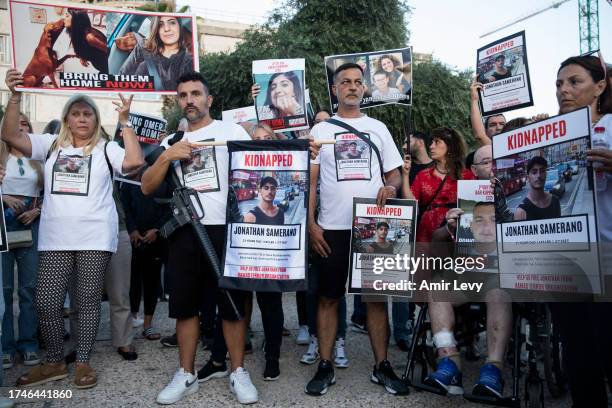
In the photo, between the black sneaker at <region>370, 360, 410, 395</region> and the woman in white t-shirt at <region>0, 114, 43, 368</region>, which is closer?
the black sneaker at <region>370, 360, 410, 395</region>

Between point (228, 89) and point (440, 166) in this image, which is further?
point (228, 89)

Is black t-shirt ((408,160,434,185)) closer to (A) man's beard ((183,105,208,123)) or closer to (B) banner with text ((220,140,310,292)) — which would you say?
(B) banner with text ((220,140,310,292))

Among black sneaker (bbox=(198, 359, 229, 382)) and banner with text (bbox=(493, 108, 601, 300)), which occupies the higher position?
banner with text (bbox=(493, 108, 601, 300))

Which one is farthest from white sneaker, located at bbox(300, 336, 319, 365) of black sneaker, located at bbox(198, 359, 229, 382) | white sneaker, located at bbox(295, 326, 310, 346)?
black sneaker, located at bbox(198, 359, 229, 382)

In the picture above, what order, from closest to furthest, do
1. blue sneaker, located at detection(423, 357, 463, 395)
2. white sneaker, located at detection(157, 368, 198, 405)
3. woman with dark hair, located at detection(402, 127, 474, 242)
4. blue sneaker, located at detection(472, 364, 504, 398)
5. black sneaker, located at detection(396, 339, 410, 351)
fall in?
blue sneaker, located at detection(472, 364, 504, 398)
blue sneaker, located at detection(423, 357, 463, 395)
white sneaker, located at detection(157, 368, 198, 405)
woman with dark hair, located at detection(402, 127, 474, 242)
black sneaker, located at detection(396, 339, 410, 351)

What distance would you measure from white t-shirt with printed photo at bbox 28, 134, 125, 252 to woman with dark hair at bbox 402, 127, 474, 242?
2307 millimetres

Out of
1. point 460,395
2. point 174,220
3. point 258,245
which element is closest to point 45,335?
point 174,220

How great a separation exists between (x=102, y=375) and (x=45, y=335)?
1.69 feet

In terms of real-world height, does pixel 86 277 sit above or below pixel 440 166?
below

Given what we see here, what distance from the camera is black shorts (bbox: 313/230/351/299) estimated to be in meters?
3.89

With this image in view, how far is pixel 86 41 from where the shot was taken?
440cm

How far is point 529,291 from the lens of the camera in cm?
287

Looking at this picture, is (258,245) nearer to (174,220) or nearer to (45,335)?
(174,220)

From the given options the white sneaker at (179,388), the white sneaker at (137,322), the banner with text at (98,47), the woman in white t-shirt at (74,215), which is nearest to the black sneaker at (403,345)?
the white sneaker at (179,388)
